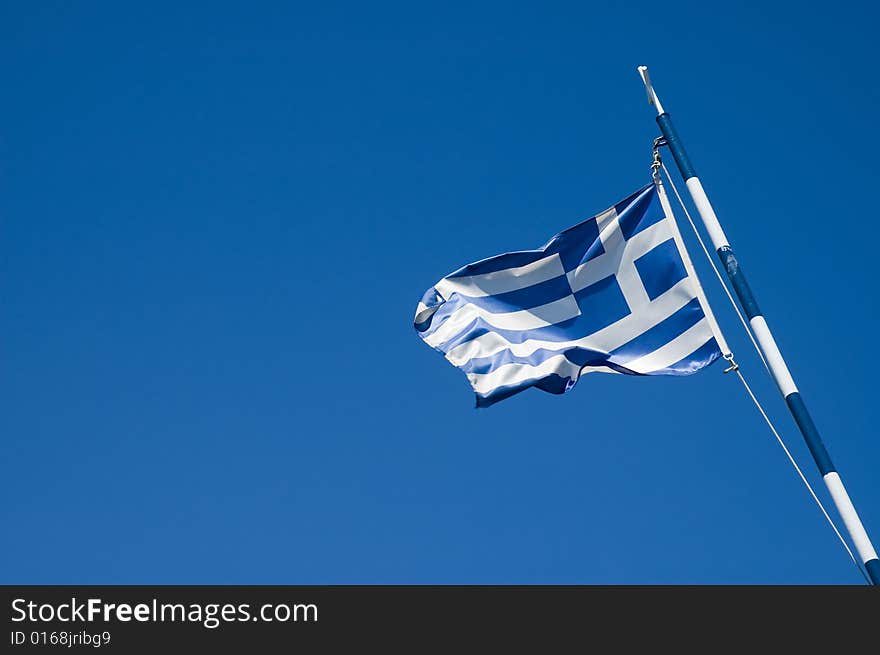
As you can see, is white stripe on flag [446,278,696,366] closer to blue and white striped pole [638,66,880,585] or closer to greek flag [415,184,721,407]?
greek flag [415,184,721,407]

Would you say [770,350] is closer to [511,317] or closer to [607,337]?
[607,337]

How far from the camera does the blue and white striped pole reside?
16672 millimetres

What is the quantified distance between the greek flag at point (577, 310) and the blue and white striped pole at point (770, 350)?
1.36m

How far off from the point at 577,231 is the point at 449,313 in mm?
2534

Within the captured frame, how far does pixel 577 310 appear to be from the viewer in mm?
21750

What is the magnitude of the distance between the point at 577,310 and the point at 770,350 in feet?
14.3

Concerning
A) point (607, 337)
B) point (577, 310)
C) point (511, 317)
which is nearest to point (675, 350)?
point (607, 337)

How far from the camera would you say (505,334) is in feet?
71.9

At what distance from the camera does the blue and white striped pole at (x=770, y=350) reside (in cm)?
1667

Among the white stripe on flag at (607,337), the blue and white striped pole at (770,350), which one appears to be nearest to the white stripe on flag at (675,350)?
the white stripe on flag at (607,337)

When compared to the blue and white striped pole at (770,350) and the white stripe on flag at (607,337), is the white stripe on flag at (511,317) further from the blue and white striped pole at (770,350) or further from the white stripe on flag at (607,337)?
the blue and white striped pole at (770,350)
